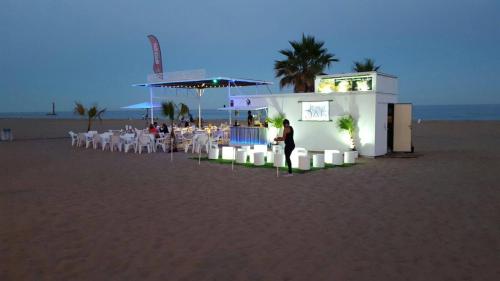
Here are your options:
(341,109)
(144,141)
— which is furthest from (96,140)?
(341,109)

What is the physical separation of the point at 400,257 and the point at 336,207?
7.68 ft

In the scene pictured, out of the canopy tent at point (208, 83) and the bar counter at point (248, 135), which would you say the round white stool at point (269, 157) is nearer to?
the bar counter at point (248, 135)

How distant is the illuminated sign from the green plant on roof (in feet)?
3.70

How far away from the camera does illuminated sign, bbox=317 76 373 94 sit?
1448 centimetres

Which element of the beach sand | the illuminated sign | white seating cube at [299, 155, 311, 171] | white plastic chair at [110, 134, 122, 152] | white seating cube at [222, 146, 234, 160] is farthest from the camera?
white plastic chair at [110, 134, 122, 152]

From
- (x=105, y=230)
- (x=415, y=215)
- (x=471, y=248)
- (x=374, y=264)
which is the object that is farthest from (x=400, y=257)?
(x=105, y=230)

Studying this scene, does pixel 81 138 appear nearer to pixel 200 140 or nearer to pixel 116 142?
pixel 116 142

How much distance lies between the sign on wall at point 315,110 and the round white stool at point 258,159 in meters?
3.97

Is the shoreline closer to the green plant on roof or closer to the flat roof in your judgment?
the flat roof

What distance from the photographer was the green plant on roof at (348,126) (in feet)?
46.3

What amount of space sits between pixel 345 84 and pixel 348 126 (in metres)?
1.78

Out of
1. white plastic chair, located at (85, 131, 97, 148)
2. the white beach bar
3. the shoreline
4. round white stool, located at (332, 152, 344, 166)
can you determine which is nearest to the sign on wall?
the white beach bar

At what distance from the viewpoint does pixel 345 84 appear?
15.0 meters

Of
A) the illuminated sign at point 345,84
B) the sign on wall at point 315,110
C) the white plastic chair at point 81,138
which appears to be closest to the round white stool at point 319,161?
the sign on wall at point 315,110
